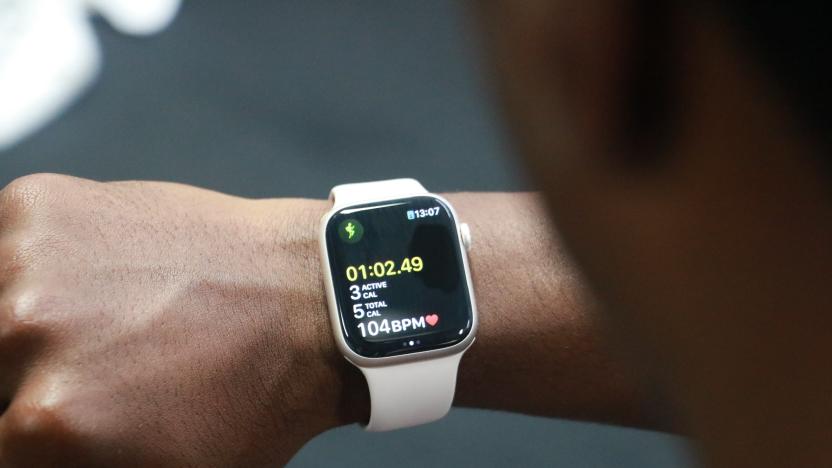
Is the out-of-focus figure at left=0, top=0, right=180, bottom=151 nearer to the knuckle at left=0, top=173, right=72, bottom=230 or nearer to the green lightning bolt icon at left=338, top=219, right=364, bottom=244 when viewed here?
the knuckle at left=0, top=173, right=72, bottom=230

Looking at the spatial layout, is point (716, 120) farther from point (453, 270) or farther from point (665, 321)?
point (453, 270)

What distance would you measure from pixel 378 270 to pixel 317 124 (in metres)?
0.32

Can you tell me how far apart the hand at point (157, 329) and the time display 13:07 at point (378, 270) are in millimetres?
57

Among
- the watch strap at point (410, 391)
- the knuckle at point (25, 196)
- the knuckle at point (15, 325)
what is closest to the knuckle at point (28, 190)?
the knuckle at point (25, 196)

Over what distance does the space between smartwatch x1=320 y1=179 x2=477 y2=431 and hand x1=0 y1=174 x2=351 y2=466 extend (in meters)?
0.05

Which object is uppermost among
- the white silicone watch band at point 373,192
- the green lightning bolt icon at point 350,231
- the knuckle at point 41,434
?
the white silicone watch band at point 373,192

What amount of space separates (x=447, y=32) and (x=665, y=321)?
0.97 metres

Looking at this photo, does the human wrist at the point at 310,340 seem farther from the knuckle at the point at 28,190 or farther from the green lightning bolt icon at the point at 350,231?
the knuckle at the point at 28,190

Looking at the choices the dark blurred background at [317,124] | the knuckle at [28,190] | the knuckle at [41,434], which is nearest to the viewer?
the knuckle at [41,434]

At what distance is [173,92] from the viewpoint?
3.65 feet

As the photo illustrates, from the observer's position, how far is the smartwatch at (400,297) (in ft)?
2.79

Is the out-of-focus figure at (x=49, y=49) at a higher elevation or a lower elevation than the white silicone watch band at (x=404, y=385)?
higher

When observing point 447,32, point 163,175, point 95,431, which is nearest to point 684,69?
point 95,431

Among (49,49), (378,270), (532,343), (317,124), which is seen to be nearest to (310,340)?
(378,270)
